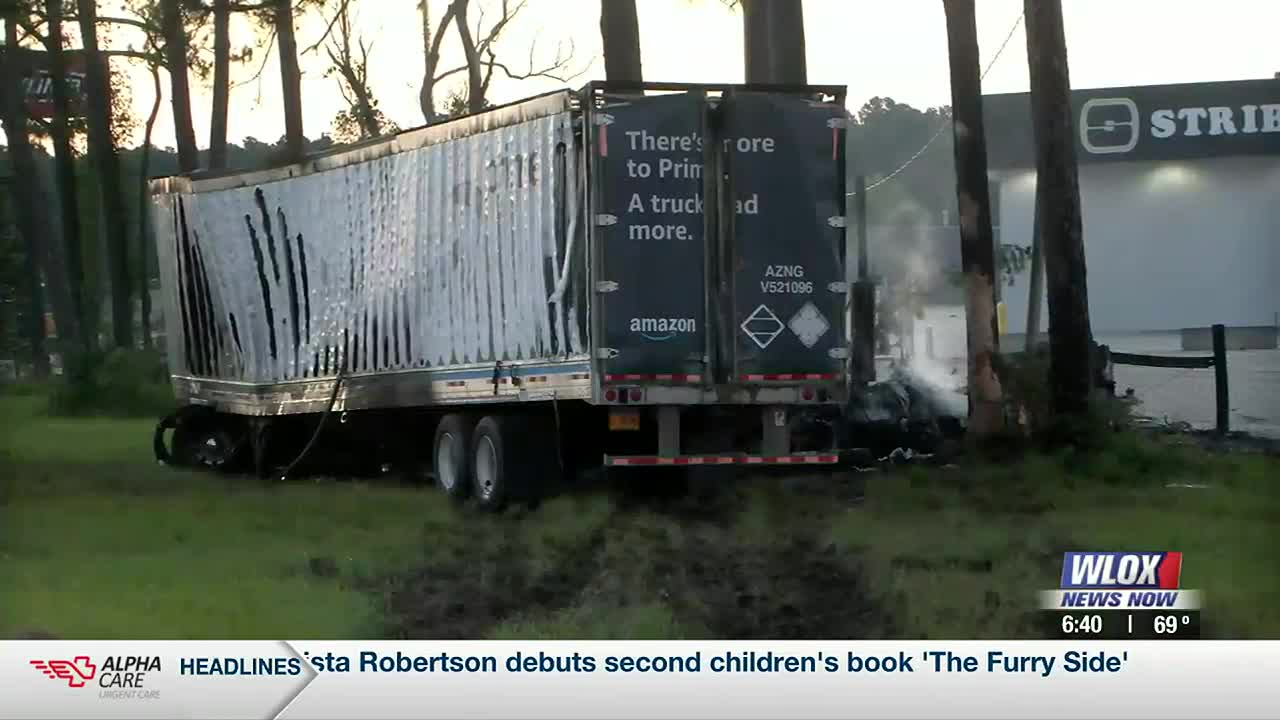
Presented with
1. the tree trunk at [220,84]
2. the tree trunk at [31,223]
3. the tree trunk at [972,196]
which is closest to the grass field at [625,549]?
the tree trunk at [972,196]

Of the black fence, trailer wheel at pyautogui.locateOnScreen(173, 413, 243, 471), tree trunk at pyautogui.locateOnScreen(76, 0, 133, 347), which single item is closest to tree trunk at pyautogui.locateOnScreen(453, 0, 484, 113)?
trailer wheel at pyautogui.locateOnScreen(173, 413, 243, 471)

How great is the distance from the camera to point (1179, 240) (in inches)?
882

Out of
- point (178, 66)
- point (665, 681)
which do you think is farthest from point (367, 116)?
point (665, 681)

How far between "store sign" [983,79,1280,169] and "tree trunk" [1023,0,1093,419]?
78 cm

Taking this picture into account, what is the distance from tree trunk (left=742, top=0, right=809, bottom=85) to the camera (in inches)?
709

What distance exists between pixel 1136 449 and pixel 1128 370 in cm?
451

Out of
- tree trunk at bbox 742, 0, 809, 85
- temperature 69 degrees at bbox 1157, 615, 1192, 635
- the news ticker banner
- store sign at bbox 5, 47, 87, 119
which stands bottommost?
the news ticker banner

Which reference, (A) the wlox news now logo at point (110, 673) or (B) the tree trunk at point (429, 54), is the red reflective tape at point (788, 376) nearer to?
(B) the tree trunk at point (429, 54)

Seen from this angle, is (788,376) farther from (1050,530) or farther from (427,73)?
(427,73)

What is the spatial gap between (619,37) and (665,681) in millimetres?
10484

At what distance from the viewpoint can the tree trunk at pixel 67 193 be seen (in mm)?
25953

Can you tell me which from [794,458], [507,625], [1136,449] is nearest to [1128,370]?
[1136,449]

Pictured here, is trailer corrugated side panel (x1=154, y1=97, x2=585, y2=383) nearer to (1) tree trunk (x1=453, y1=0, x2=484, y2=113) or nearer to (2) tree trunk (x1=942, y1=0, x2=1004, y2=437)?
(1) tree trunk (x1=453, y1=0, x2=484, y2=113)

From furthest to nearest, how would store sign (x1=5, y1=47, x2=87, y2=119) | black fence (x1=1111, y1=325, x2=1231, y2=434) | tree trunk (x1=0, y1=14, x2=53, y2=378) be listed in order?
store sign (x1=5, y1=47, x2=87, y2=119) < tree trunk (x1=0, y1=14, x2=53, y2=378) < black fence (x1=1111, y1=325, x2=1231, y2=434)
